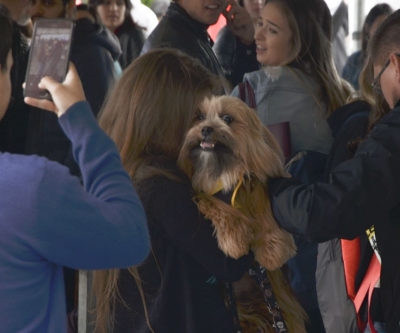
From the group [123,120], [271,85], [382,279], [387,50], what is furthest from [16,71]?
[382,279]

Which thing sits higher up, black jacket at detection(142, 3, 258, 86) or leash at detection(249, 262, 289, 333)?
leash at detection(249, 262, 289, 333)

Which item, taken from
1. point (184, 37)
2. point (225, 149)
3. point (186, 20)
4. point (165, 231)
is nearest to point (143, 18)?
point (186, 20)

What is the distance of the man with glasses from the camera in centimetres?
212

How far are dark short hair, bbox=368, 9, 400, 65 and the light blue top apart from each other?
1207mm

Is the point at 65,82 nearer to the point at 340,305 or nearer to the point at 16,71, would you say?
the point at 340,305

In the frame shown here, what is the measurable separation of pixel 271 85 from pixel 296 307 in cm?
134

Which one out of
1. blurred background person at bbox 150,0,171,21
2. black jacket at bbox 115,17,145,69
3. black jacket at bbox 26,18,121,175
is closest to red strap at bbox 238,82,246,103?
black jacket at bbox 26,18,121,175

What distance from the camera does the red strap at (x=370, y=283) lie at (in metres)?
2.46

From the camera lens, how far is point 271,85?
351cm

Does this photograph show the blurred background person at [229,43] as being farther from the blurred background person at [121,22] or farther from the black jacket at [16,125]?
the black jacket at [16,125]

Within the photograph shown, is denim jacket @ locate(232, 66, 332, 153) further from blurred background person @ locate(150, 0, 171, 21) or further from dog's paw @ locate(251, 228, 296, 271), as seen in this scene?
blurred background person @ locate(150, 0, 171, 21)

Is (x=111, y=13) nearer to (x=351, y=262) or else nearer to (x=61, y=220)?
(x=351, y=262)

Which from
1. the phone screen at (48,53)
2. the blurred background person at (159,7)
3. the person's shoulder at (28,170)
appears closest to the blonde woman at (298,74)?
the phone screen at (48,53)

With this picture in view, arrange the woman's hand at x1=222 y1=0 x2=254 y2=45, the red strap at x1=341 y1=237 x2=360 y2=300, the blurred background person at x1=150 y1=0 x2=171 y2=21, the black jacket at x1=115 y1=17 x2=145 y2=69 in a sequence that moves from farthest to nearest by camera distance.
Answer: the blurred background person at x1=150 y1=0 x2=171 y2=21 → the black jacket at x1=115 y1=17 x2=145 y2=69 → the woman's hand at x1=222 y1=0 x2=254 y2=45 → the red strap at x1=341 y1=237 x2=360 y2=300
